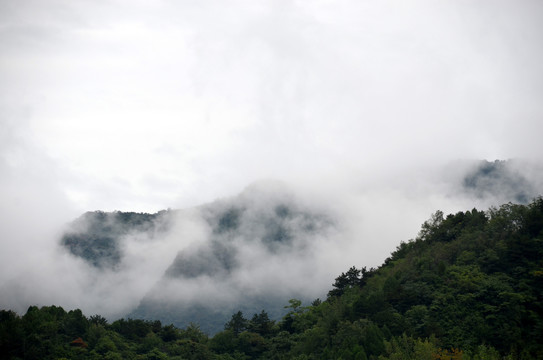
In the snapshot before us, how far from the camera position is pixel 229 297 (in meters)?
167

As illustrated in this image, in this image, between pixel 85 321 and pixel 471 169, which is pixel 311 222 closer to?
pixel 471 169

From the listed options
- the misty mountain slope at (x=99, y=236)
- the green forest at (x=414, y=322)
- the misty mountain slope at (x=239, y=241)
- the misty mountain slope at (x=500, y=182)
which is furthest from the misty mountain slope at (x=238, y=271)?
the green forest at (x=414, y=322)

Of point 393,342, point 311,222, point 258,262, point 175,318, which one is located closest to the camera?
point 393,342

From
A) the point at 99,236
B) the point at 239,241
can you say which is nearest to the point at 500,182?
the point at 239,241

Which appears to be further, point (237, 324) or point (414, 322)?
point (237, 324)

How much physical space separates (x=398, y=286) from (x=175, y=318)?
11072 cm

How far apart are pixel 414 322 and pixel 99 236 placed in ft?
531

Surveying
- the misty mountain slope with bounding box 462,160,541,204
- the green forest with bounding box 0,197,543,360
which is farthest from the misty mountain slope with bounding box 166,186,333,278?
the green forest with bounding box 0,197,543,360

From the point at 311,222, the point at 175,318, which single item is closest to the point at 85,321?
the point at 175,318

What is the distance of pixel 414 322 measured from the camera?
58.2 meters

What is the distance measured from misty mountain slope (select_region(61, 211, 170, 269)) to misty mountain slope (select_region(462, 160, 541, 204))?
162 meters

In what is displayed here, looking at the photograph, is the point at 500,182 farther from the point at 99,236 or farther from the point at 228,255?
the point at 99,236

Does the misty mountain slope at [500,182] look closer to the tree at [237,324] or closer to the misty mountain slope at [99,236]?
the tree at [237,324]

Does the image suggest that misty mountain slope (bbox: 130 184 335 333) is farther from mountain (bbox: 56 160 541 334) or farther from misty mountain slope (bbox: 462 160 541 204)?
misty mountain slope (bbox: 462 160 541 204)
